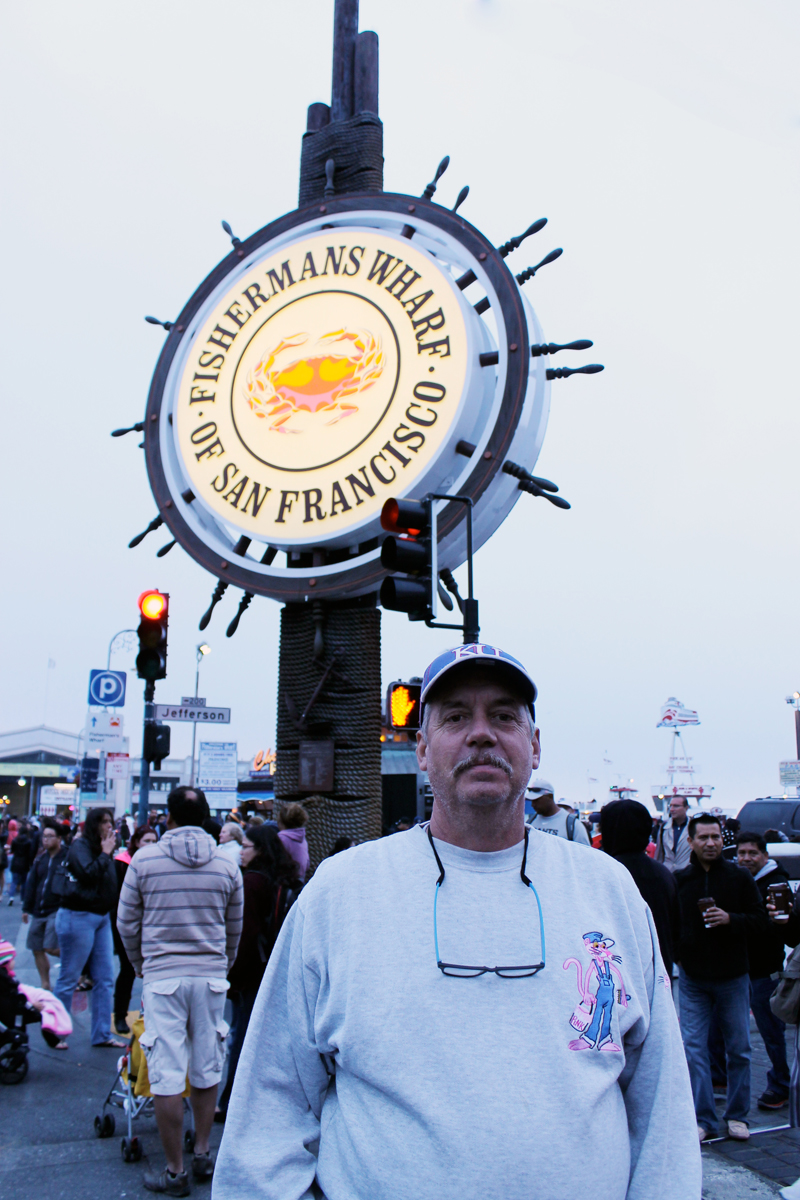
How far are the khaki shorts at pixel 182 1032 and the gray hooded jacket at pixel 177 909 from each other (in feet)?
0.24

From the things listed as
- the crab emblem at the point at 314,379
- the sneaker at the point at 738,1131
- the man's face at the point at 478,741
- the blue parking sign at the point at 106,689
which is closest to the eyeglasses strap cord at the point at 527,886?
the man's face at the point at 478,741

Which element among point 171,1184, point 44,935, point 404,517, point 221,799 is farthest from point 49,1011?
point 221,799

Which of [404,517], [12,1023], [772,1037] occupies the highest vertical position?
[404,517]

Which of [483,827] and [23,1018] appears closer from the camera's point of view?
[483,827]

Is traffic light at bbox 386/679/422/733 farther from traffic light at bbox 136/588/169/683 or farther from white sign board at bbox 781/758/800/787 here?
white sign board at bbox 781/758/800/787

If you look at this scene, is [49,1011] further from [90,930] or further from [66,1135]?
[66,1135]

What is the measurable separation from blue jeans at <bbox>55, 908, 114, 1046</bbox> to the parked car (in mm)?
15839

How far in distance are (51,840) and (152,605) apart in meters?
2.59

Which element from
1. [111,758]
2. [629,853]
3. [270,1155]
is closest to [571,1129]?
[270,1155]

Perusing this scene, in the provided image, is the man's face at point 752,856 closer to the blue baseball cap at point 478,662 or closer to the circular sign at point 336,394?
the circular sign at point 336,394

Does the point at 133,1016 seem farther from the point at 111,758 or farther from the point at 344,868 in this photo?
the point at 111,758

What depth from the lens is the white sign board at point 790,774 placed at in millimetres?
43125

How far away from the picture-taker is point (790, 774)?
142 feet

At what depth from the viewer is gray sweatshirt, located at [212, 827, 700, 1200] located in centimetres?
163
